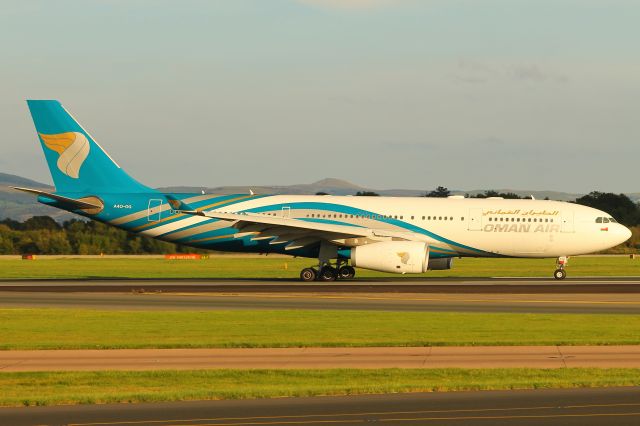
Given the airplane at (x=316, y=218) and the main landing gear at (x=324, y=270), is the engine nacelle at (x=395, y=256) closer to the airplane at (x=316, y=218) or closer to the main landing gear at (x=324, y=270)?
the airplane at (x=316, y=218)

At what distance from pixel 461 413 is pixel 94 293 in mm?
24471

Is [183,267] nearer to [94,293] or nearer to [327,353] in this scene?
[94,293]

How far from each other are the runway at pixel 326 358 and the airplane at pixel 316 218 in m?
21.5

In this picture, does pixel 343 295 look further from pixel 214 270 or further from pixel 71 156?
pixel 214 270

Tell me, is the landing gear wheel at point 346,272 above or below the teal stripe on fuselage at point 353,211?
below

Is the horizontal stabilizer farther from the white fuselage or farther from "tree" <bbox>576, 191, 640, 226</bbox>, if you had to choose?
"tree" <bbox>576, 191, 640, 226</bbox>

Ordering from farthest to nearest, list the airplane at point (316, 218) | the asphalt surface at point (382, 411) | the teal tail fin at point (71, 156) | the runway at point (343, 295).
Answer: the teal tail fin at point (71, 156)
the airplane at point (316, 218)
the runway at point (343, 295)
the asphalt surface at point (382, 411)

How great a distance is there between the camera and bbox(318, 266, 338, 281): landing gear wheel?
4384 cm

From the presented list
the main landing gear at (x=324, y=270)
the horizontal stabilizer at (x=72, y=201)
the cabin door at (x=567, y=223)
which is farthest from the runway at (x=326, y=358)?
the horizontal stabilizer at (x=72, y=201)

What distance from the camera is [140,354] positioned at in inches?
806

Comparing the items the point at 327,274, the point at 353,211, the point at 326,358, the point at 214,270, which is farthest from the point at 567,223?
the point at 326,358

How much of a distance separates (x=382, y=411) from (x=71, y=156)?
114 feet

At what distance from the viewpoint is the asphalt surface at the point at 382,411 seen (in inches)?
523

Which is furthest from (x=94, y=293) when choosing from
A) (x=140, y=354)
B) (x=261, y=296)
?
(x=140, y=354)
